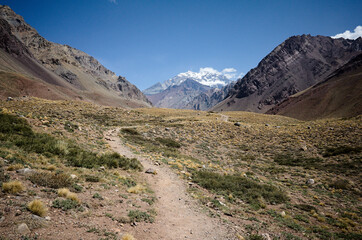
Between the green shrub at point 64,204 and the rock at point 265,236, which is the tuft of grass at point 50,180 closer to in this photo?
the green shrub at point 64,204

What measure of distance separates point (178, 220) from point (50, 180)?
244 inches

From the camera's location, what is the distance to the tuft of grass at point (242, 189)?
12.5 m

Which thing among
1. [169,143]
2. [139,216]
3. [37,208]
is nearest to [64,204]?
[37,208]

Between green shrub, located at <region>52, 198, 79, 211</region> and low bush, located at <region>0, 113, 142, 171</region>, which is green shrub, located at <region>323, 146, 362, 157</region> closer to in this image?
low bush, located at <region>0, 113, 142, 171</region>

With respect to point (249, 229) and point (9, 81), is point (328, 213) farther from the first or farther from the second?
point (9, 81)

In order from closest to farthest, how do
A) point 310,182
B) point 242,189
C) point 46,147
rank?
1. point 46,147
2. point 242,189
3. point 310,182

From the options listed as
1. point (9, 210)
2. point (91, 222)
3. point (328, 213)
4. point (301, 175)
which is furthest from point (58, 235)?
point (301, 175)

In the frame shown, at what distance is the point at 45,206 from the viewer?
5801 millimetres

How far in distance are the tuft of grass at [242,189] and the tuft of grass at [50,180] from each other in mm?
9230

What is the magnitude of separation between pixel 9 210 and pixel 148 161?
11777 mm

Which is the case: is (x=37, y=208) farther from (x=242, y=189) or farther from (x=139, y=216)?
(x=242, y=189)

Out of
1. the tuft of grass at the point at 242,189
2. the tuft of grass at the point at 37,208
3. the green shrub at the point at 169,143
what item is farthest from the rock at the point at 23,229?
the green shrub at the point at 169,143

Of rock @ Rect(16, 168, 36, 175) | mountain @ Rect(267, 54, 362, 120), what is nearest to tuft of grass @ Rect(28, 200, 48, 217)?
rock @ Rect(16, 168, 36, 175)

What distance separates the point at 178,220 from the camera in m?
8.39
